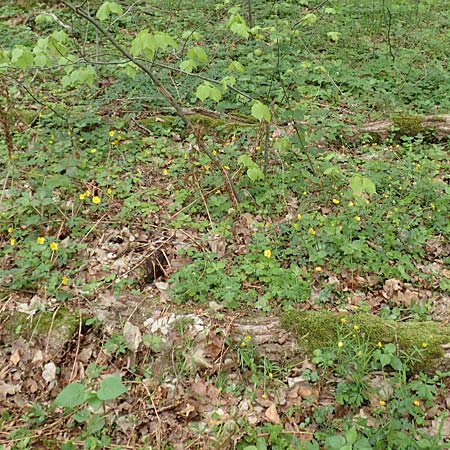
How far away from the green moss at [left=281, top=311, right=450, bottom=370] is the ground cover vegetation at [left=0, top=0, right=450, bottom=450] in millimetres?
13

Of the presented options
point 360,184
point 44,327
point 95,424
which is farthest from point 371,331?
point 44,327

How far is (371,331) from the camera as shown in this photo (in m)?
2.91

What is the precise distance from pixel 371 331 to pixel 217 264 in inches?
46.4

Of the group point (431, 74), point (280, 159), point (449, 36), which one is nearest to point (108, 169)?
point (280, 159)

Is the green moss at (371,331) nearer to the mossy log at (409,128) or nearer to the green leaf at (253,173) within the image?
the green leaf at (253,173)

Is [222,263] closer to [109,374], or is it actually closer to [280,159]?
[109,374]

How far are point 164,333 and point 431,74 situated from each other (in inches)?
191

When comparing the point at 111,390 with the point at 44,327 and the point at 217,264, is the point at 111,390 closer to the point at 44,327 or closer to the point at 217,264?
the point at 44,327

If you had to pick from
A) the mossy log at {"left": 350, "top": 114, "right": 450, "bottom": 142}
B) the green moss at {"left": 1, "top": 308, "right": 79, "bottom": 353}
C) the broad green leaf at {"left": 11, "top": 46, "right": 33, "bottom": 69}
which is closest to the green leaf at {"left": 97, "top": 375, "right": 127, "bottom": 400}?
the green moss at {"left": 1, "top": 308, "right": 79, "bottom": 353}

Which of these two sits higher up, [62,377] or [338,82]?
[338,82]

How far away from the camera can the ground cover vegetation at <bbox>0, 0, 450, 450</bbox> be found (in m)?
2.69

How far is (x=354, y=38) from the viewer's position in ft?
22.8

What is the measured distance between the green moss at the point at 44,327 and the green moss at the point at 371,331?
143 cm

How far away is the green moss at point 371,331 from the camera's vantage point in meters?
2.82
